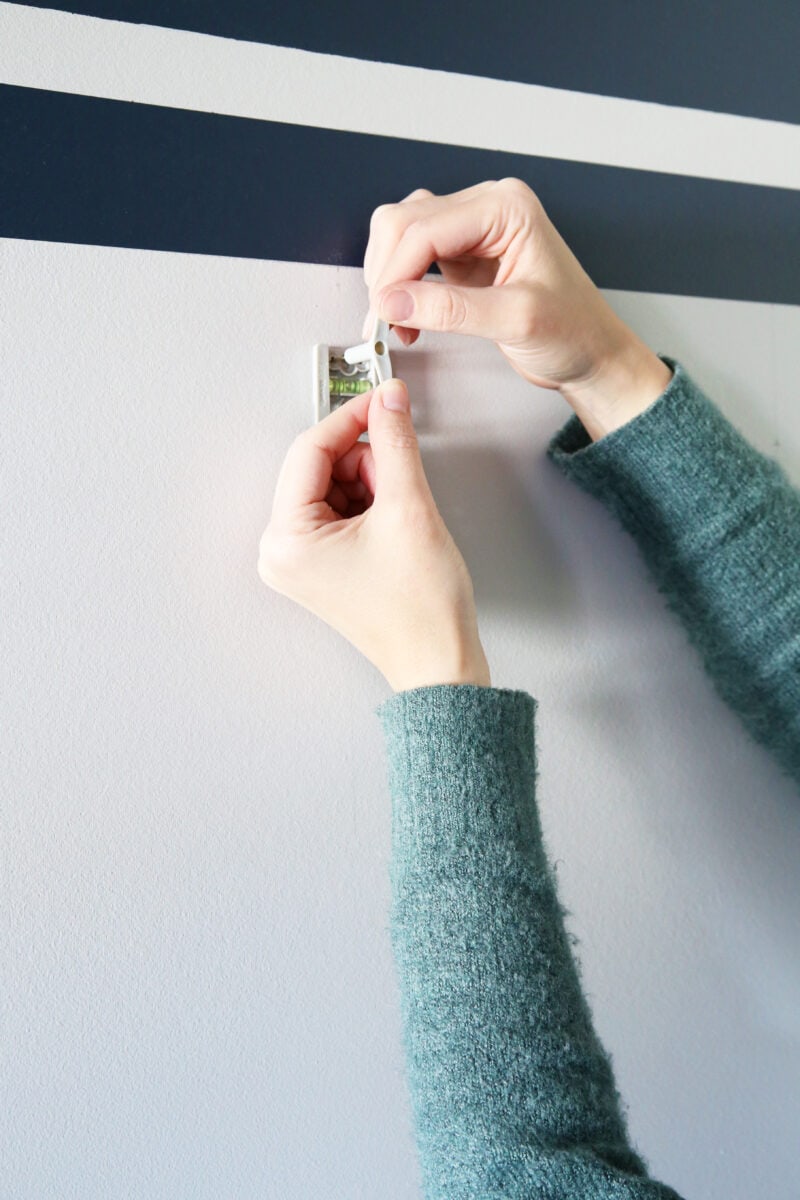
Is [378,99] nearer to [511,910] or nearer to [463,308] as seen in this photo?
[463,308]

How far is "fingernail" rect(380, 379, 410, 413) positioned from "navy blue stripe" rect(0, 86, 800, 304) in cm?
16

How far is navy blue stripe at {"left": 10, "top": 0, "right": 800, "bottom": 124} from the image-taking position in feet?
2.55

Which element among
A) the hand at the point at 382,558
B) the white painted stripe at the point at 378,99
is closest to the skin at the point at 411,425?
the hand at the point at 382,558

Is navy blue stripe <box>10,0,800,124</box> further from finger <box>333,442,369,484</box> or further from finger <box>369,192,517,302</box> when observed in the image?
finger <box>333,442,369,484</box>

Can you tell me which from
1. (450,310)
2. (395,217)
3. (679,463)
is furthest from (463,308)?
(679,463)

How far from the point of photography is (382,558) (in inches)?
26.7

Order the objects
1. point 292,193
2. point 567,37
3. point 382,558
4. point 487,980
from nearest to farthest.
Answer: point 487,980 → point 382,558 → point 292,193 → point 567,37

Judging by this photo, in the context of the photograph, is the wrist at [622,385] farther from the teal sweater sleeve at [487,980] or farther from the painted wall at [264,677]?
the teal sweater sleeve at [487,980]

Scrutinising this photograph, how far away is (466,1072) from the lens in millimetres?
557

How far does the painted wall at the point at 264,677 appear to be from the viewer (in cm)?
69

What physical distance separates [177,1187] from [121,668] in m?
0.39

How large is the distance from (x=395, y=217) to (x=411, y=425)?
178mm

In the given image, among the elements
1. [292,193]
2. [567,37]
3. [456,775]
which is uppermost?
[567,37]

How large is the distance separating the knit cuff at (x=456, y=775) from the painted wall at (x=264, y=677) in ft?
0.44
